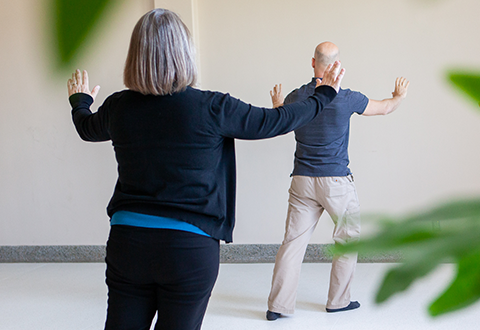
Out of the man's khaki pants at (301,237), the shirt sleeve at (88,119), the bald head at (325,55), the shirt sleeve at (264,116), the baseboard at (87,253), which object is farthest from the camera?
the baseboard at (87,253)

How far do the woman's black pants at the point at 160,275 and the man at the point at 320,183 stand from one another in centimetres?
130

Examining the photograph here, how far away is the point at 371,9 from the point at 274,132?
8.62 ft

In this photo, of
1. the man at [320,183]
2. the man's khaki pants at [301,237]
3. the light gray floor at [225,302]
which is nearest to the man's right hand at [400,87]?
the man at [320,183]

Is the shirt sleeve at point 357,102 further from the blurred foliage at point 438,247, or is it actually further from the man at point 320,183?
the blurred foliage at point 438,247

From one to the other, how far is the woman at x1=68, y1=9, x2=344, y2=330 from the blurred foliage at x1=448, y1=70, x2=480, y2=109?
116 cm

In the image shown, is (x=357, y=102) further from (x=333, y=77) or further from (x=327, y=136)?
(x=333, y=77)

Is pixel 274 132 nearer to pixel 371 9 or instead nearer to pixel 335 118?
pixel 335 118

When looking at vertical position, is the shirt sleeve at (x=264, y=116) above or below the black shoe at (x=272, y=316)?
above

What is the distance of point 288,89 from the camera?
12.1 ft

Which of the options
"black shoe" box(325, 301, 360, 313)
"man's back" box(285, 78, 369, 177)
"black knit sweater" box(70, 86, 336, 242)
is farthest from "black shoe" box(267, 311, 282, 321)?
"black knit sweater" box(70, 86, 336, 242)

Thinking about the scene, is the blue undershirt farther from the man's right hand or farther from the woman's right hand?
the man's right hand

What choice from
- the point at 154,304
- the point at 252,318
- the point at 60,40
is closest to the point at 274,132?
the point at 154,304

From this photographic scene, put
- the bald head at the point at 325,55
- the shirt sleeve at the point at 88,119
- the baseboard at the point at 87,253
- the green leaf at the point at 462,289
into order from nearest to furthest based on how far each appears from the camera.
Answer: the green leaf at the point at 462,289, the shirt sleeve at the point at 88,119, the bald head at the point at 325,55, the baseboard at the point at 87,253

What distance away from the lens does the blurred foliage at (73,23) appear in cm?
19
